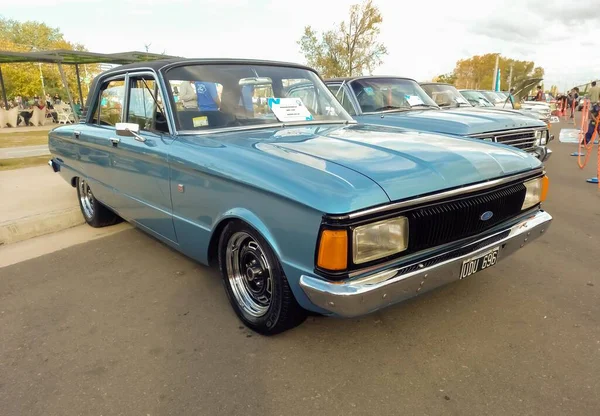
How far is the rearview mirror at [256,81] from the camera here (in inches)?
129

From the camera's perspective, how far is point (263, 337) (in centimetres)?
261

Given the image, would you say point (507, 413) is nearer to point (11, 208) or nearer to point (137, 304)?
point (137, 304)

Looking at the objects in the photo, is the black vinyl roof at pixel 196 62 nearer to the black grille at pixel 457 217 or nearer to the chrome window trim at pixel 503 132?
the black grille at pixel 457 217

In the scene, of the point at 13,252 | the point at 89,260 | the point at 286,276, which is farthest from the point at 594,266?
the point at 13,252

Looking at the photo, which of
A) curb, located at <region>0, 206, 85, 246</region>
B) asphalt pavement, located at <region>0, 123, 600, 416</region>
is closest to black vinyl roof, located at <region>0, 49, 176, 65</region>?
curb, located at <region>0, 206, 85, 246</region>

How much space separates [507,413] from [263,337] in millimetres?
1365

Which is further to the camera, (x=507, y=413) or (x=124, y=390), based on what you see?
(x=124, y=390)

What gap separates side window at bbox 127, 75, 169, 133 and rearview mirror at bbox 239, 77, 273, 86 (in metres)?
0.63

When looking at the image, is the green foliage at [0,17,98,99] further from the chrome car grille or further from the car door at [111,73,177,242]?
the chrome car grille

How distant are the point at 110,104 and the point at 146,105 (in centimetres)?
98

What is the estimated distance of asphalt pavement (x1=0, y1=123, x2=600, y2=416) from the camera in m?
2.05

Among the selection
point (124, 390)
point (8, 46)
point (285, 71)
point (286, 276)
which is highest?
point (8, 46)

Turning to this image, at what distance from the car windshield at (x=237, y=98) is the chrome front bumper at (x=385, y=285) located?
62.0 inches

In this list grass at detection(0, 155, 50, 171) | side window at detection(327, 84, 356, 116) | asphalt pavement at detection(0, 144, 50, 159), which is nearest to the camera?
side window at detection(327, 84, 356, 116)
